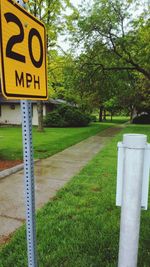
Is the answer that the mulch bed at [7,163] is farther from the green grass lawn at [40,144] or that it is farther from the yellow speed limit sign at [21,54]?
the yellow speed limit sign at [21,54]

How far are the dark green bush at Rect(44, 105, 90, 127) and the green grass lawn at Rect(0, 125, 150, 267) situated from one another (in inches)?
882

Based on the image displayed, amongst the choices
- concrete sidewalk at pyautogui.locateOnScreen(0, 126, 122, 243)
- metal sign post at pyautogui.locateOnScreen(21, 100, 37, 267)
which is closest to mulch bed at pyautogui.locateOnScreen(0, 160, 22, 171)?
concrete sidewalk at pyautogui.locateOnScreen(0, 126, 122, 243)

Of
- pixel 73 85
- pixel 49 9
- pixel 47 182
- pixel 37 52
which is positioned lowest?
pixel 47 182

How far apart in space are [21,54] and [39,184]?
491 centimetres

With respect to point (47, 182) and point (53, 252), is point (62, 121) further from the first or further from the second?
point (53, 252)

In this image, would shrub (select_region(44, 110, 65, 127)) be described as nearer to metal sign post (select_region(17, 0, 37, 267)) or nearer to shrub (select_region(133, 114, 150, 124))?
shrub (select_region(133, 114, 150, 124))

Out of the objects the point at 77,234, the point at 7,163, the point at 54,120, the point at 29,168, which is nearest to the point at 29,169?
the point at 29,168

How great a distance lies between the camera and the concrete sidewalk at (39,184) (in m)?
4.30

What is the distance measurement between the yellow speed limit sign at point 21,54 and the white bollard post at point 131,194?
0.73 metres

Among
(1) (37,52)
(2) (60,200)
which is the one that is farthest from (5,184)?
(1) (37,52)

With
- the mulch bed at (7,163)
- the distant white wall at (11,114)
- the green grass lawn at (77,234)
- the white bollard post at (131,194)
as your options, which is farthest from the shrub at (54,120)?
the white bollard post at (131,194)

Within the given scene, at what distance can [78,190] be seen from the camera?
18.8 feet

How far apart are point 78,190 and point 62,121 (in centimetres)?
2254

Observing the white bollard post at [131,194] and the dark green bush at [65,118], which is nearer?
the white bollard post at [131,194]
